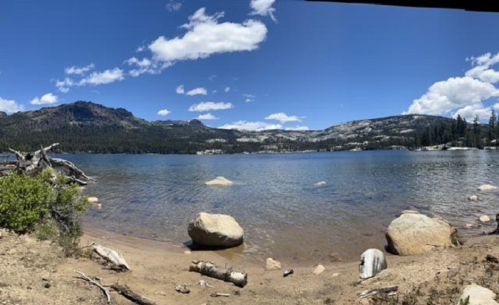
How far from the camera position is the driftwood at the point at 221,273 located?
12586mm

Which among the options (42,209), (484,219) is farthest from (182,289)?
(484,219)

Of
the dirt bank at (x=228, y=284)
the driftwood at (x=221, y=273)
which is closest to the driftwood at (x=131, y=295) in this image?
the dirt bank at (x=228, y=284)

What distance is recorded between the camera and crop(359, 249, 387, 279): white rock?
12.8 metres

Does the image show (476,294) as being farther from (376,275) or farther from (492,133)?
(492,133)

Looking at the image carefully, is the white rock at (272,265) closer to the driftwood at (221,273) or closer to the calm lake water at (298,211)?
the calm lake water at (298,211)

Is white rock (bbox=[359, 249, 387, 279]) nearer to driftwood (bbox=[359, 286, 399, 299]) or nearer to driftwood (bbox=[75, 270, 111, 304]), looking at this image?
driftwood (bbox=[359, 286, 399, 299])

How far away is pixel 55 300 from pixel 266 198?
2955 cm

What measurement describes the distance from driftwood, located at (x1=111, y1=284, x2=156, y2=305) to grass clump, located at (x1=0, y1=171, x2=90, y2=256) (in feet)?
10.8

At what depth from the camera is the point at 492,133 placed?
630 ft

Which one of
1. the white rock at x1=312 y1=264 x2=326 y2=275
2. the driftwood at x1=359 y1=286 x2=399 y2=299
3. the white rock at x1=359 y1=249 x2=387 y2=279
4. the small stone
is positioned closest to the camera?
the driftwood at x1=359 y1=286 x2=399 y2=299

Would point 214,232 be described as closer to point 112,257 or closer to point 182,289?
point 112,257

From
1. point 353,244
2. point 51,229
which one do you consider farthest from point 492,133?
point 51,229

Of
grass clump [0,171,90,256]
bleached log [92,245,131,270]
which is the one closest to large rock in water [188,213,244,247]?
bleached log [92,245,131,270]

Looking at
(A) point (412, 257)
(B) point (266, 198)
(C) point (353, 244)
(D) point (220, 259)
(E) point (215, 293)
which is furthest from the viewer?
(B) point (266, 198)
